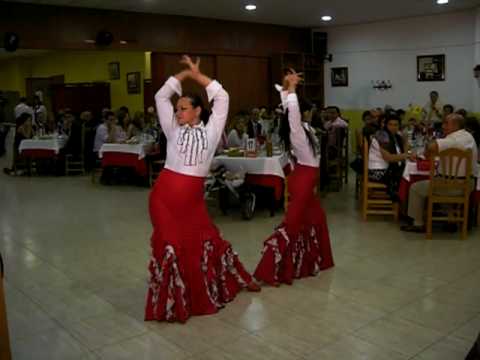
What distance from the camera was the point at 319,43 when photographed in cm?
1230

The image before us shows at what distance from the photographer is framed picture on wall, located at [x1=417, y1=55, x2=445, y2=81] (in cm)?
1070

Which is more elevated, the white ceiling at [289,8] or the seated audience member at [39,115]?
the white ceiling at [289,8]

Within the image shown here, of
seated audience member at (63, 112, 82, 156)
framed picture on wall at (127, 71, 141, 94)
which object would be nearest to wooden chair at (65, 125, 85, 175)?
seated audience member at (63, 112, 82, 156)

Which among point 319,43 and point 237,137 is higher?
point 319,43

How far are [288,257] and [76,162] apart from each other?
723 cm

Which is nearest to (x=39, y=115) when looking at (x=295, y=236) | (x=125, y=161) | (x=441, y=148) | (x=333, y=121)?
(x=125, y=161)

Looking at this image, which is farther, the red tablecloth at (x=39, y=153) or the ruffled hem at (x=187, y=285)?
the red tablecloth at (x=39, y=153)

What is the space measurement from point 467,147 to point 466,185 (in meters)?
0.37

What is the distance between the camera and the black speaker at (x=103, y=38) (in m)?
9.53

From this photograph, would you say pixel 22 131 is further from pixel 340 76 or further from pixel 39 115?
pixel 340 76

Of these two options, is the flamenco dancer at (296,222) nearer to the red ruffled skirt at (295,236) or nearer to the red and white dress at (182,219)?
the red ruffled skirt at (295,236)

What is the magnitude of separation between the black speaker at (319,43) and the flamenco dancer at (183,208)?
9.32m

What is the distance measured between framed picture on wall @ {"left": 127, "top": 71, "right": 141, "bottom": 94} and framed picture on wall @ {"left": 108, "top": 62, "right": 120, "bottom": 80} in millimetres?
557

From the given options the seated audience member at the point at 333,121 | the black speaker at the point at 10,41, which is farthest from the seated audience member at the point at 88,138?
the seated audience member at the point at 333,121
